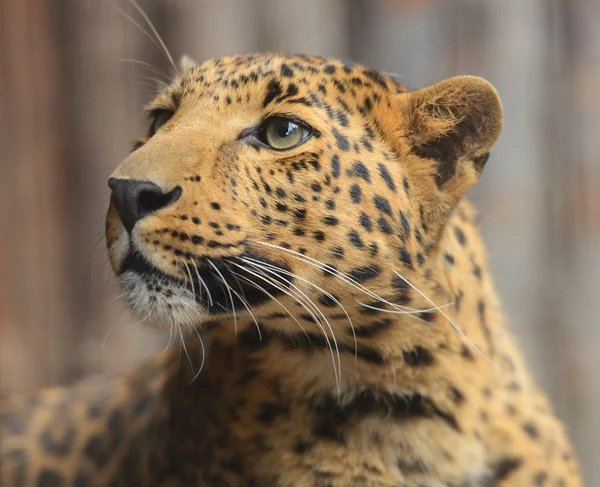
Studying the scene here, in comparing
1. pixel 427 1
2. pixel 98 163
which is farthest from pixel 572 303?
pixel 98 163

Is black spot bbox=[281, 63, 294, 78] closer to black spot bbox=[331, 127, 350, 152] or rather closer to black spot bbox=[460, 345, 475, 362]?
black spot bbox=[331, 127, 350, 152]

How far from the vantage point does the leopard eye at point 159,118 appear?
3275 millimetres

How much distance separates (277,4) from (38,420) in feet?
8.41

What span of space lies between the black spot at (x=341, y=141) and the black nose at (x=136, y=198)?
0.57 m

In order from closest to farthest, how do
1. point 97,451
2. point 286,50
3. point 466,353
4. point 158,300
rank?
1. point 158,300
2. point 466,353
3. point 97,451
4. point 286,50

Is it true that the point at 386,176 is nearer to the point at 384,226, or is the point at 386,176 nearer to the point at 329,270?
the point at 384,226

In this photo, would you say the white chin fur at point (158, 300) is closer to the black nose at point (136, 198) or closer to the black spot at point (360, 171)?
the black nose at point (136, 198)

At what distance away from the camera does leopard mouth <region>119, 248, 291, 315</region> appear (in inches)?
106

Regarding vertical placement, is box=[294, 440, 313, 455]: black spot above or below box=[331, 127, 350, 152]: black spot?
below

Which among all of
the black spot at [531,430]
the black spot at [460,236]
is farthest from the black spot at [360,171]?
the black spot at [531,430]

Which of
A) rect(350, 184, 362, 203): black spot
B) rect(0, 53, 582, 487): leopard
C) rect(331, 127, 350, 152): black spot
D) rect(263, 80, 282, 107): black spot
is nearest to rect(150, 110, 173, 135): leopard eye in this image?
rect(0, 53, 582, 487): leopard

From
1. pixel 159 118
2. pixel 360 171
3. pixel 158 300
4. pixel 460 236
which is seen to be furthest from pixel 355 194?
pixel 159 118

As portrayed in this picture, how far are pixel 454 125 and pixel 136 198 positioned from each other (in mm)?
1123

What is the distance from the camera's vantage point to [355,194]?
291cm
